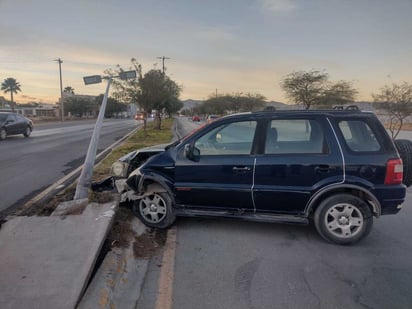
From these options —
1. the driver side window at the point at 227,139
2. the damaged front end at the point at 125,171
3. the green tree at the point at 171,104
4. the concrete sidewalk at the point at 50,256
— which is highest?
the green tree at the point at 171,104

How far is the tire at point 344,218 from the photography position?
3.90 metres

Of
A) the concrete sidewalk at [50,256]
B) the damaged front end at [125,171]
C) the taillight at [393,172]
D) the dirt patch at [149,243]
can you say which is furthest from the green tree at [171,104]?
the taillight at [393,172]

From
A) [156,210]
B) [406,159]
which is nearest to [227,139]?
[156,210]

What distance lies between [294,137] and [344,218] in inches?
49.5

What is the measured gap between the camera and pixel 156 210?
452 cm

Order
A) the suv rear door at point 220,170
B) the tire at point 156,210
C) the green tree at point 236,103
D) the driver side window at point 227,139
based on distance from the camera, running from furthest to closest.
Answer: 1. the green tree at point 236,103
2. the tire at point 156,210
3. the driver side window at point 227,139
4. the suv rear door at point 220,170

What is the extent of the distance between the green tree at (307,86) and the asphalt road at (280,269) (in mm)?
27043

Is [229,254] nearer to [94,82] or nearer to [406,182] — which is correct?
[406,182]

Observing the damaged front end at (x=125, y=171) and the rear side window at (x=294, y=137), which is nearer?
the rear side window at (x=294, y=137)

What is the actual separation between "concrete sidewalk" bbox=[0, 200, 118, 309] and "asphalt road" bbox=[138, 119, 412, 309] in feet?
2.32

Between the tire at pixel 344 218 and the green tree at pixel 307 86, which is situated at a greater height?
the green tree at pixel 307 86

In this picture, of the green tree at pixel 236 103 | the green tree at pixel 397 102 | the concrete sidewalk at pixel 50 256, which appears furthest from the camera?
the green tree at pixel 236 103

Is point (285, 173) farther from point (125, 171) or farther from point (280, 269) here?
point (125, 171)

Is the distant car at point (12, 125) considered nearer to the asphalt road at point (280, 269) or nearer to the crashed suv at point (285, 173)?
the crashed suv at point (285, 173)
